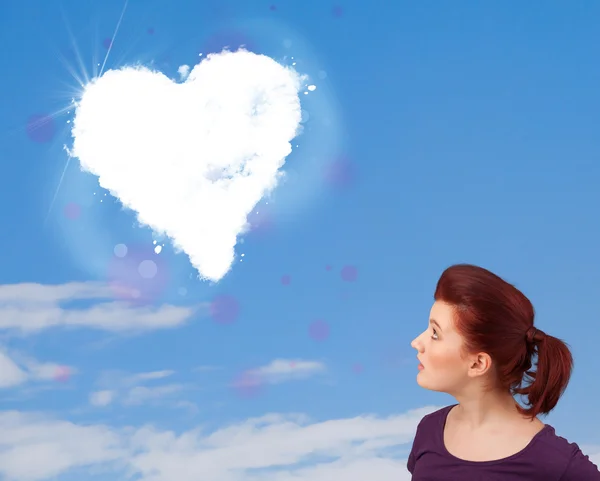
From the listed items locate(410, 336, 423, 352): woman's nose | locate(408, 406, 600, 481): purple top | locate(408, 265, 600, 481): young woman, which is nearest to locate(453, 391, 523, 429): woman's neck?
locate(408, 265, 600, 481): young woman

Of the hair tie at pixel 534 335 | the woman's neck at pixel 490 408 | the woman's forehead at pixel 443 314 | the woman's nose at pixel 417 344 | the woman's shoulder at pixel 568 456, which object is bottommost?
the woman's shoulder at pixel 568 456

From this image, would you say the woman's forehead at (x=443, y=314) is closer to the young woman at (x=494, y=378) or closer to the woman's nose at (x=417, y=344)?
the young woman at (x=494, y=378)

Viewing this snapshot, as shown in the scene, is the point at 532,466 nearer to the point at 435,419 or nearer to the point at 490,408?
the point at 490,408

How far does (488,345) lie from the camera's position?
3762 millimetres

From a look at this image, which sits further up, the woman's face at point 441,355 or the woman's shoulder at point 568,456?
the woman's face at point 441,355

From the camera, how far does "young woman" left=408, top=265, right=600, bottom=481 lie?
367 centimetres

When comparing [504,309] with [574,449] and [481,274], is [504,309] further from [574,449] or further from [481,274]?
[574,449]

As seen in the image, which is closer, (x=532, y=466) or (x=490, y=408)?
(x=532, y=466)

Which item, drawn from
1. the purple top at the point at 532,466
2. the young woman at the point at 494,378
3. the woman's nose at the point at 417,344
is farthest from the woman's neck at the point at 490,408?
the woman's nose at the point at 417,344

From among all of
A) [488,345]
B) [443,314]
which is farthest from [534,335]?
[443,314]

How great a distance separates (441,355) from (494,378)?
290 mm

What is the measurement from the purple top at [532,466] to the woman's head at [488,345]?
169 millimetres

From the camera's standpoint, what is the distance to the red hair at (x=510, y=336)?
12.1 ft

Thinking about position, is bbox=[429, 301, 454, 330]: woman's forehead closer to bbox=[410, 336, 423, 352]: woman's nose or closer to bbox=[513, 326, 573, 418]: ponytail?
bbox=[410, 336, 423, 352]: woman's nose
